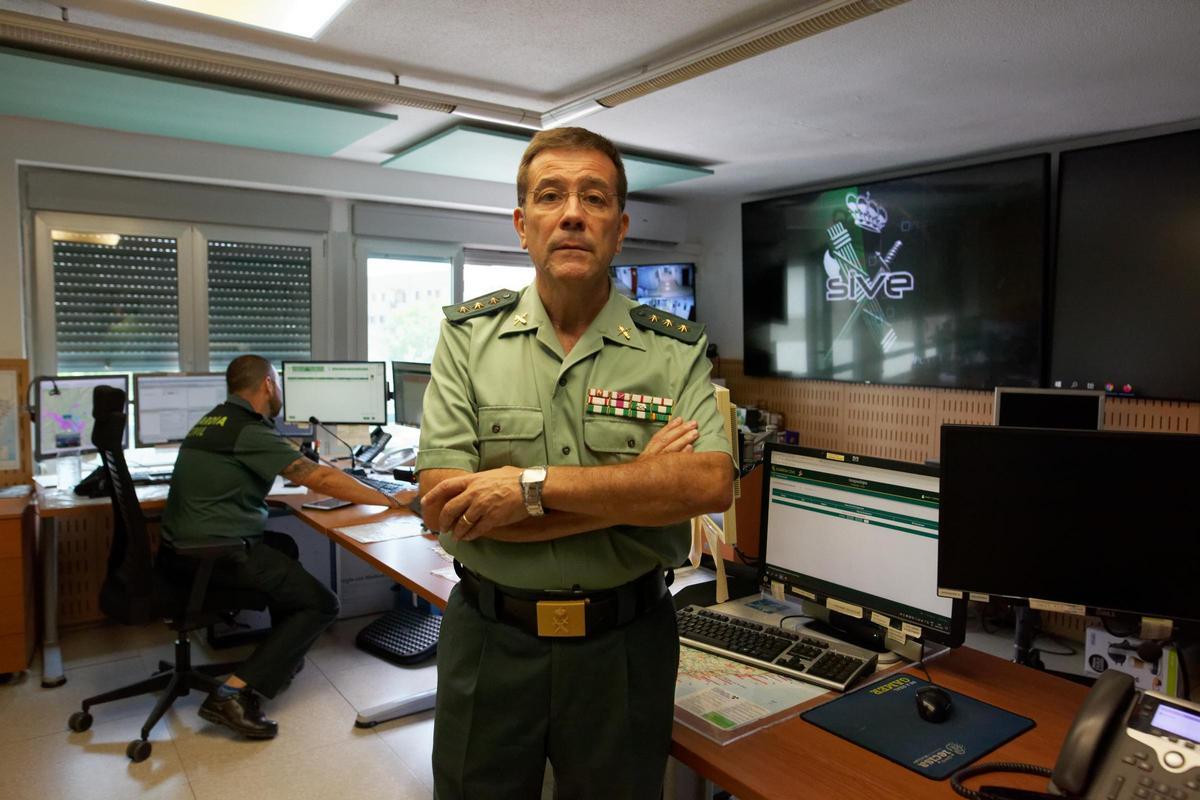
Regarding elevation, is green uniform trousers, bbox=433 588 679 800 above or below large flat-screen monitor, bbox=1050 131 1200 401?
below

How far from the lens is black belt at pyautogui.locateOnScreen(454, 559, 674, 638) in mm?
1321

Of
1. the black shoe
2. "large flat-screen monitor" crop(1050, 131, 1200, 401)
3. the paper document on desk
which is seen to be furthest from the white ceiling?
the black shoe

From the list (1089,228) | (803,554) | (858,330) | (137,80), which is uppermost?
(137,80)

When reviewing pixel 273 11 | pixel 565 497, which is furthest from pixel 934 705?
pixel 273 11

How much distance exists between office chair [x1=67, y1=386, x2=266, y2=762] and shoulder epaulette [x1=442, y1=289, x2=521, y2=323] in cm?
197

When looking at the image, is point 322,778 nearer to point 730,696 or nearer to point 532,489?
point 730,696

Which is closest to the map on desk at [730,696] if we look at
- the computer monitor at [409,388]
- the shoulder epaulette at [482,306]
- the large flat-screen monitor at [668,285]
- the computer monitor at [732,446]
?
the computer monitor at [732,446]

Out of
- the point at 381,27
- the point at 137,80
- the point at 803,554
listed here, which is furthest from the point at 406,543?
the point at 137,80

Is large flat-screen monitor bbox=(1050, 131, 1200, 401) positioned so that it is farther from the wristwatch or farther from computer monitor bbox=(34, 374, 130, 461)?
computer monitor bbox=(34, 374, 130, 461)

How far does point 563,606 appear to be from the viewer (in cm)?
132

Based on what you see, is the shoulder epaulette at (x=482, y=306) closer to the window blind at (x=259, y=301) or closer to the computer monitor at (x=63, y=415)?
the computer monitor at (x=63, y=415)

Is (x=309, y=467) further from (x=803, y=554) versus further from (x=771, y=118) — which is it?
(x=771, y=118)

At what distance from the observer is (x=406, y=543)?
2920mm

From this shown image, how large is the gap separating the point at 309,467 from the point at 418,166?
2455 mm
